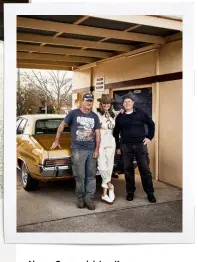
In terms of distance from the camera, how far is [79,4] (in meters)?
3.10

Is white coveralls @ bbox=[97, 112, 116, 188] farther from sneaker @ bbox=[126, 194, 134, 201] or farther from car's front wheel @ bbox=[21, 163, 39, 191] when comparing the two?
car's front wheel @ bbox=[21, 163, 39, 191]

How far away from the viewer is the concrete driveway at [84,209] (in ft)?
10.7

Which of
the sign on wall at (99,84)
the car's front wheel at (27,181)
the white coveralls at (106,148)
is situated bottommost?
the car's front wheel at (27,181)

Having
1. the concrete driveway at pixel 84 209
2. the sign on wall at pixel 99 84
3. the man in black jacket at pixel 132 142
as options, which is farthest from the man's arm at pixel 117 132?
the sign on wall at pixel 99 84

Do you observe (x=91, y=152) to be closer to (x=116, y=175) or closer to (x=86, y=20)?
(x=116, y=175)

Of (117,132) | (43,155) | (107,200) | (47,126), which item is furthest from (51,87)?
(107,200)

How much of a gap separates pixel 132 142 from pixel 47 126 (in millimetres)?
1060

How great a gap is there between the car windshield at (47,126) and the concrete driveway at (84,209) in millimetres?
660

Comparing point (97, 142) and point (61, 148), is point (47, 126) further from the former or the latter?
point (97, 142)

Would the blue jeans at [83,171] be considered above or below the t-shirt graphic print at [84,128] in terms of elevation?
below

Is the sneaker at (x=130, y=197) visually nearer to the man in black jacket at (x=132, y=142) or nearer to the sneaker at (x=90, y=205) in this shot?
the man in black jacket at (x=132, y=142)

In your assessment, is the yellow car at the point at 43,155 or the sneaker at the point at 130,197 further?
the sneaker at the point at 130,197
